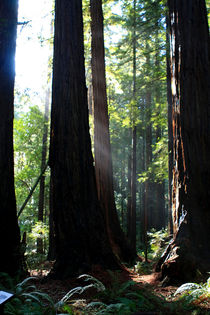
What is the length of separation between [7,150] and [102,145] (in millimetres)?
4359

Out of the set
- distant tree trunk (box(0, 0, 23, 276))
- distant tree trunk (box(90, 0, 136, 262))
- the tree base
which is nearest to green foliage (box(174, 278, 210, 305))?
the tree base

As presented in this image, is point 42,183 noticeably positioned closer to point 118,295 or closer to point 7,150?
point 7,150

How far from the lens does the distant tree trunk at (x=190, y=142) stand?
16.3ft

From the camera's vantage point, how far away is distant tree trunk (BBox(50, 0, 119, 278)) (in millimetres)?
5383

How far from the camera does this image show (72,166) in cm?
570

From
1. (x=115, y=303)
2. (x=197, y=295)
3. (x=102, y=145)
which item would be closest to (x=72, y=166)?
(x=115, y=303)

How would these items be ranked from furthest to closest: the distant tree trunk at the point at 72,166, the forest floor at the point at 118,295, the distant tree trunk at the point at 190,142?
1. the distant tree trunk at the point at 72,166
2. the distant tree trunk at the point at 190,142
3. the forest floor at the point at 118,295

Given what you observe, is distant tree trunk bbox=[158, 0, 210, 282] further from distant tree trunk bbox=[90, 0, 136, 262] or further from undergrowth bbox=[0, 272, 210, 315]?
distant tree trunk bbox=[90, 0, 136, 262]

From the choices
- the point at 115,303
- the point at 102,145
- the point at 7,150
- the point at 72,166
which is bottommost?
the point at 115,303

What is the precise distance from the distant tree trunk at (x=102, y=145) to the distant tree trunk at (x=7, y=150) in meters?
3.67

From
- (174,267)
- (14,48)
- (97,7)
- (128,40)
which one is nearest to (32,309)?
(174,267)

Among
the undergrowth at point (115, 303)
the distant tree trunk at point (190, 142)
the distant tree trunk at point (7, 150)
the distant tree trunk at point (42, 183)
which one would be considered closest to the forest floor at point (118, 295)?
the undergrowth at point (115, 303)

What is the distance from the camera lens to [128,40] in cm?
1520

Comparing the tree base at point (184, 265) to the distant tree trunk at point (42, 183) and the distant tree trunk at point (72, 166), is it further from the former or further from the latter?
the distant tree trunk at point (42, 183)
